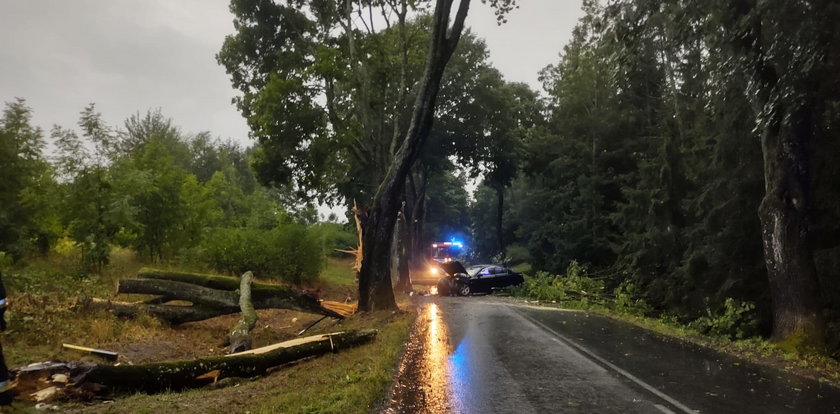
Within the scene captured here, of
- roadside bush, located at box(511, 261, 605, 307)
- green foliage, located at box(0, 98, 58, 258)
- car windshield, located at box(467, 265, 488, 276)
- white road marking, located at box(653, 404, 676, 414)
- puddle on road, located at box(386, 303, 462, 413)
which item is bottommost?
white road marking, located at box(653, 404, 676, 414)

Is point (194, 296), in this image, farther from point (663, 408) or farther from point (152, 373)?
point (663, 408)

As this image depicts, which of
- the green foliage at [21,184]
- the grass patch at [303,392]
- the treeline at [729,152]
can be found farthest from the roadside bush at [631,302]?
the green foliage at [21,184]

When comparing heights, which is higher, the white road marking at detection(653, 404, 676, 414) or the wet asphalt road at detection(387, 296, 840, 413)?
the wet asphalt road at detection(387, 296, 840, 413)

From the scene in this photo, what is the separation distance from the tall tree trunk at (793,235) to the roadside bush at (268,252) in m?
17.6

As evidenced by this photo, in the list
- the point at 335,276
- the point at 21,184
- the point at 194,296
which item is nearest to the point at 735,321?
the point at 194,296

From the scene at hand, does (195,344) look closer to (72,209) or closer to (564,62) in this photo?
(72,209)

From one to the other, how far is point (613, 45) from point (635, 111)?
1437 centimetres

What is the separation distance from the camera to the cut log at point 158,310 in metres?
12.0

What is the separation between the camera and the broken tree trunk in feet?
35.9

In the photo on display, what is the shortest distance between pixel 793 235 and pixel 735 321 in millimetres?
3620

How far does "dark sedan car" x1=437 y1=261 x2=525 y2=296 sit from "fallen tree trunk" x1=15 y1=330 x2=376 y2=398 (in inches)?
722

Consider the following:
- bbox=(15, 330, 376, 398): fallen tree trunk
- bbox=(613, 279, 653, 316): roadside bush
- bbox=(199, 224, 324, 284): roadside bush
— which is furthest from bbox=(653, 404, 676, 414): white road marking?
bbox=(199, 224, 324, 284): roadside bush

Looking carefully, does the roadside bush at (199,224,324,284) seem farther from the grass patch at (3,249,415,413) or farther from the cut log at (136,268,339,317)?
the cut log at (136,268,339,317)

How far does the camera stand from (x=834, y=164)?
1098 cm
